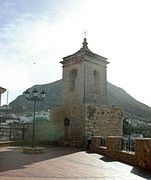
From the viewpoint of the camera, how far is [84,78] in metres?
22.0

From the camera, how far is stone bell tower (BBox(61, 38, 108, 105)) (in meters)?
22.2

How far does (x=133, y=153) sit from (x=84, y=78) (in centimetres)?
1053

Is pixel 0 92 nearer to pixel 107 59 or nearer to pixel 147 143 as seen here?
pixel 147 143

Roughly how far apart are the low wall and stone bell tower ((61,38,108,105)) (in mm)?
5855

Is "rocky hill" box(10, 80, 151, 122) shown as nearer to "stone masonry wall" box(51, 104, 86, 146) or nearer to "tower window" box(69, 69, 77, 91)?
"tower window" box(69, 69, 77, 91)

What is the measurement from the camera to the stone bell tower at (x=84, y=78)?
2216 centimetres

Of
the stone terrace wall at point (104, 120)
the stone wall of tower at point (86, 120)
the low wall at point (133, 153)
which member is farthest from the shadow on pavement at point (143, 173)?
the stone terrace wall at point (104, 120)

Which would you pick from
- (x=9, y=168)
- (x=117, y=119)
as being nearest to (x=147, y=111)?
(x=117, y=119)

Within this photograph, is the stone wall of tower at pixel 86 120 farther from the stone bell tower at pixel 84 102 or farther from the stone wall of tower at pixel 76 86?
the stone wall of tower at pixel 76 86

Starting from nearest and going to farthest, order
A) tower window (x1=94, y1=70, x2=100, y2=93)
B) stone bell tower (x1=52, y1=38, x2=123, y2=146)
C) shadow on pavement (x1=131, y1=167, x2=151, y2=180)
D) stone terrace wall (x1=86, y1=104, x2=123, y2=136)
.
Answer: shadow on pavement (x1=131, y1=167, x2=151, y2=180), stone terrace wall (x1=86, y1=104, x2=123, y2=136), stone bell tower (x1=52, y1=38, x2=123, y2=146), tower window (x1=94, y1=70, x2=100, y2=93)

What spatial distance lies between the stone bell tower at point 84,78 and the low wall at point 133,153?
5.86m

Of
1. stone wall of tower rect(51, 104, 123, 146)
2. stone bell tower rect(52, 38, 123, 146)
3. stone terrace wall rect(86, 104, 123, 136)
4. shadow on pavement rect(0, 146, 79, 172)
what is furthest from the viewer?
stone bell tower rect(52, 38, 123, 146)

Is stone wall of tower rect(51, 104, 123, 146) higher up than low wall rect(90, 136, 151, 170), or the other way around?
stone wall of tower rect(51, 104, 123, 146)

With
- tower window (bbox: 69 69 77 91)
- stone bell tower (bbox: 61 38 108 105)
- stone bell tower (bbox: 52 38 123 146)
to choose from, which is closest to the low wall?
stone bell tower (bbox: 52 38 123 146)
